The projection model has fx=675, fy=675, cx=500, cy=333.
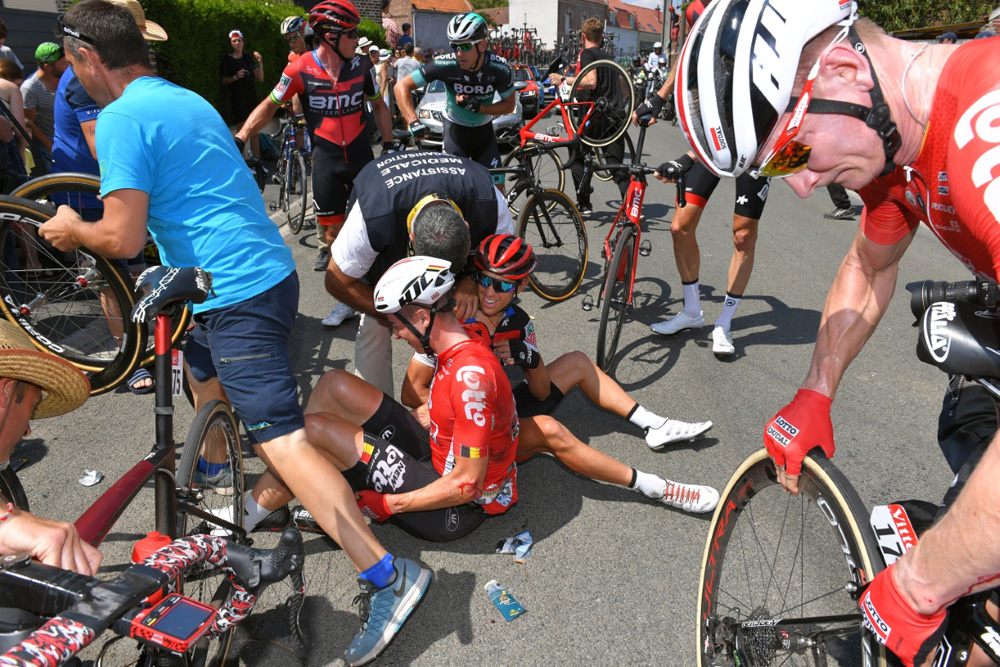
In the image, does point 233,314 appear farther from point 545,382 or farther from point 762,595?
point 762,595

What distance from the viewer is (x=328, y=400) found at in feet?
10.6

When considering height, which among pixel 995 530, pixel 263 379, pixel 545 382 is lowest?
pixel 545 382

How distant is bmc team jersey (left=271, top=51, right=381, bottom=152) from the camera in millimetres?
5887

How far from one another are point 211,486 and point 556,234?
4.11 metres

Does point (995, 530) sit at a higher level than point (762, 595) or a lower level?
higher

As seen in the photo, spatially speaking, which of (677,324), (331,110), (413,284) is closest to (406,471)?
(413,284)

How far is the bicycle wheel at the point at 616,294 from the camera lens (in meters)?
4.62

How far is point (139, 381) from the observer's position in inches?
180

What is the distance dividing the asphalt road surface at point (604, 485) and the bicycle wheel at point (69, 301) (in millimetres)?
336

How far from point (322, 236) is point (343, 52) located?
2098 mm

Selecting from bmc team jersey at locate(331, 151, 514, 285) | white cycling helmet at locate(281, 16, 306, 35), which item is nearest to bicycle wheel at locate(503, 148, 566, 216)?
bmc team jersey at locate(331, 151, 514, 285)

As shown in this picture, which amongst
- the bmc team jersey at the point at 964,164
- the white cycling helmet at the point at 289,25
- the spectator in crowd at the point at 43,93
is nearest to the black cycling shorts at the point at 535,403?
the bmc team jersey at the point at 964,164

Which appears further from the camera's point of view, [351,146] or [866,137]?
[351,146]

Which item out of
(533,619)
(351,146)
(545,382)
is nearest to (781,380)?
(545,382)
